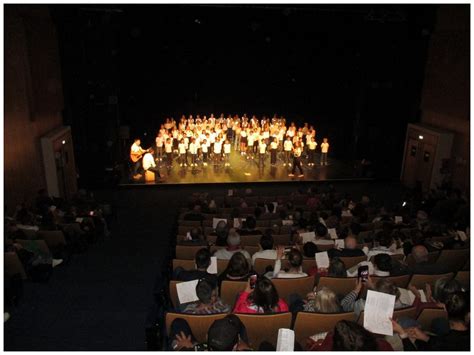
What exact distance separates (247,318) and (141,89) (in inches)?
548

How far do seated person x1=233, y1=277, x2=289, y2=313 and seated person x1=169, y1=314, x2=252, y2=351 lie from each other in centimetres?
35

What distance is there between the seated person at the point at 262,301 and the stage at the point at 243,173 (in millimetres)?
9340

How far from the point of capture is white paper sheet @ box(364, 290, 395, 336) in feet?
11.4

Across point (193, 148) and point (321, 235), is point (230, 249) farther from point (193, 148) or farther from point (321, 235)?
point (193, 148)

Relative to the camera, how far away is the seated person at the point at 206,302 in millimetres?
3791

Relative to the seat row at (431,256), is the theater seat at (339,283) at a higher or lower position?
higher

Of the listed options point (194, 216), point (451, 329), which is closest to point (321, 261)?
point (451, 329)

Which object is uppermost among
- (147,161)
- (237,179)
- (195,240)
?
(195,240)

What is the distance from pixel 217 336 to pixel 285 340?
2.77ft

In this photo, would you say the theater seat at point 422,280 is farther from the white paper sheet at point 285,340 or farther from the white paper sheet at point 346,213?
the white paper sheet at point 346,213

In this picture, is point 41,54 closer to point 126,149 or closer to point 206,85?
point 126,149

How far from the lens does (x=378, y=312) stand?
→ 356 centimetres

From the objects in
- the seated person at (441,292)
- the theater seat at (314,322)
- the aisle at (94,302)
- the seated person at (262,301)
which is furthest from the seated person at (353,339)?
the aisle at (94,302)

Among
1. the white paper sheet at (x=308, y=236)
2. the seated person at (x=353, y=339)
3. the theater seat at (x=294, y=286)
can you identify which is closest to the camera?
the seated person at (x=353, y=339)
